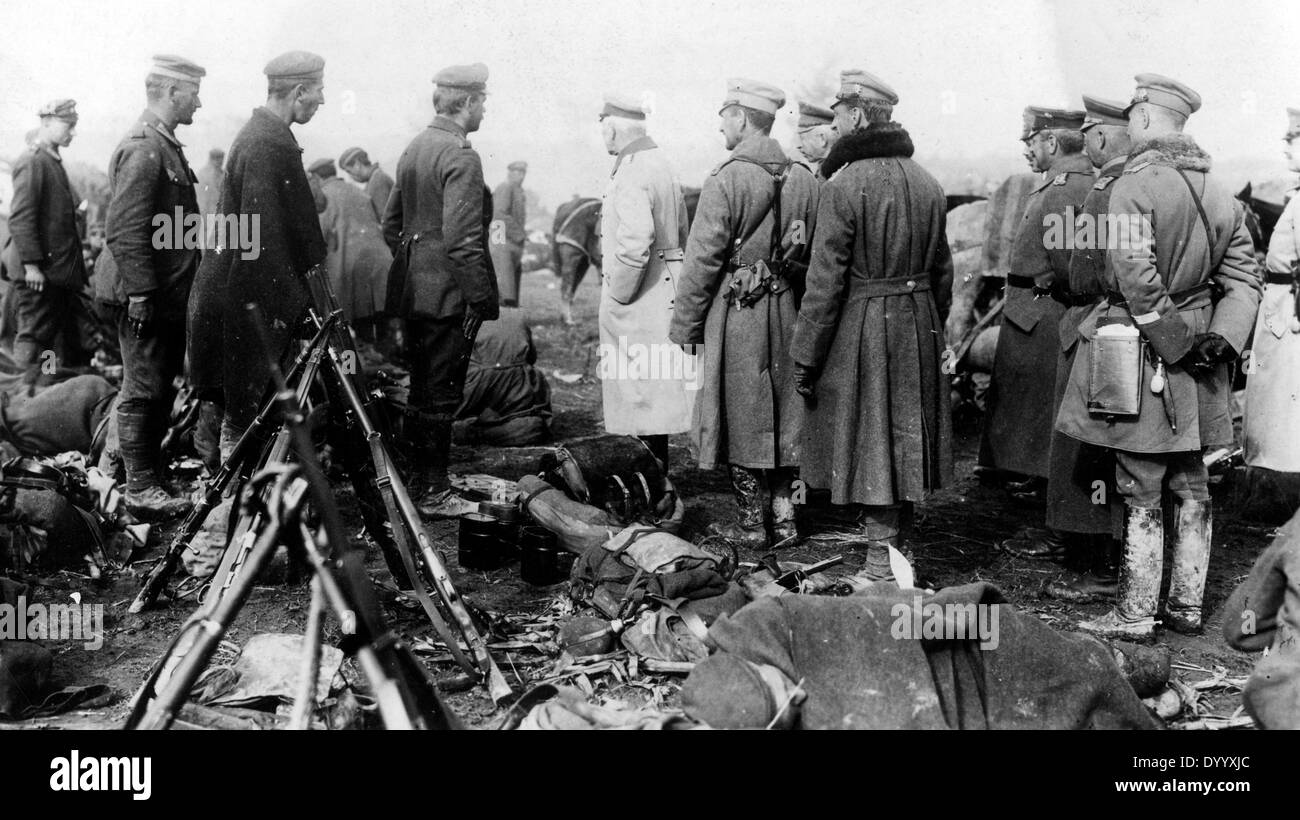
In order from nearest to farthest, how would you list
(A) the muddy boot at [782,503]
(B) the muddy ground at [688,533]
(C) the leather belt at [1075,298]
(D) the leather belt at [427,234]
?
1. (B) the muddy ground at [688,533]
2. (C) the leather belt at [1075,298]
3. (A) the muddy boot at [782,503]
4. (D) the leather belt at [427,234]

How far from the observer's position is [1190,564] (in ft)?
15.4

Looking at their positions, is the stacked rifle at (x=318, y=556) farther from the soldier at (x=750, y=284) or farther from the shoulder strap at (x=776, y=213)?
the shoulder strap at (x=776, y=213)

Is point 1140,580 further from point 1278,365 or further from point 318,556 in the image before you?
point 318,556

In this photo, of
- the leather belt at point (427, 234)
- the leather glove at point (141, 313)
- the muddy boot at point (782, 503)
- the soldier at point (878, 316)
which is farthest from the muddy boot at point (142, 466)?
the soldier at point (878, 316)

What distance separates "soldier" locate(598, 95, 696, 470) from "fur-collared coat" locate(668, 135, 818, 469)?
2.02 ft

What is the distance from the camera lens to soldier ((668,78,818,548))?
5.84 meters

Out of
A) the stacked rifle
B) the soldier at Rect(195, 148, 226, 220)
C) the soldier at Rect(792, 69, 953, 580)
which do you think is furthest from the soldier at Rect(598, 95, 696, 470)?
the soldier at Rect(195, 148, 226, 220)

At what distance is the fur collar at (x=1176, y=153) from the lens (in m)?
4.59

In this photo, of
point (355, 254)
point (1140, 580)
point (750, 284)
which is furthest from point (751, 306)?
point (355, 254)

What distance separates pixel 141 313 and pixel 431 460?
1.80 metres

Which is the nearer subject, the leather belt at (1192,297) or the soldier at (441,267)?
the leather belt at (1192,297)

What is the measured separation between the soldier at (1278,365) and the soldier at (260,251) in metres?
4.92
